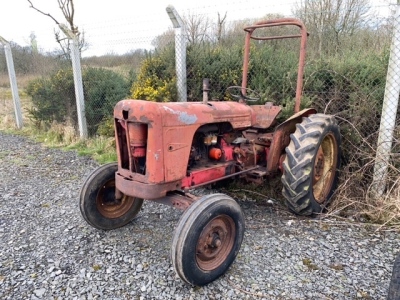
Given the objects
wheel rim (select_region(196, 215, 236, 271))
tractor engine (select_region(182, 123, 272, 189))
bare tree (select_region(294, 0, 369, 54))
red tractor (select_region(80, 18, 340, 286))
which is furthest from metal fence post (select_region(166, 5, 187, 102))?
bare tree (select_region(294, 0, 369, 54))

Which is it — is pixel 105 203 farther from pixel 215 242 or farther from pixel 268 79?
pixel 268 79

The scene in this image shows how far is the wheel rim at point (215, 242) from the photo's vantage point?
95.2 inches

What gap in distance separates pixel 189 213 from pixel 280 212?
1737 mm

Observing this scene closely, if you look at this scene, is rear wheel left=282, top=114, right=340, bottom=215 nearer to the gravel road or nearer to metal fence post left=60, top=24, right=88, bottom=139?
the gravel road

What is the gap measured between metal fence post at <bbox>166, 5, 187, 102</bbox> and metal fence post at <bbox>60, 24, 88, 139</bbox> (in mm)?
2484

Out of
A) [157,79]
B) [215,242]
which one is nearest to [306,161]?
[215,242]

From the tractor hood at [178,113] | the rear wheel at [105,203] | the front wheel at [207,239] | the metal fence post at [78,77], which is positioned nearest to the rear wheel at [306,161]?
the tractor hood at [178,113]

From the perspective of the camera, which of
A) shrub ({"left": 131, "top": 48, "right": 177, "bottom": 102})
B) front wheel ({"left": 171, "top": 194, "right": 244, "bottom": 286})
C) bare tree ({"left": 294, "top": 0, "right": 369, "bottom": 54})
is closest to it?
front wheel ({"left": 171, "top": 194, "right": 244, "bottom": 286})

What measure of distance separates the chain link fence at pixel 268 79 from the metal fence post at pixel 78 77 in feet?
0.47

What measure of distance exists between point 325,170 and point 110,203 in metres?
2.35

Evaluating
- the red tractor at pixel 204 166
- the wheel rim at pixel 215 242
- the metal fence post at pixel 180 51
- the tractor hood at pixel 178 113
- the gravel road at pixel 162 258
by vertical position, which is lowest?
the gravel road at pixel 162 258

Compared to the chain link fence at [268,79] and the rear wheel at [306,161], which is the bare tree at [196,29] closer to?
the chain link fence at [268,79]

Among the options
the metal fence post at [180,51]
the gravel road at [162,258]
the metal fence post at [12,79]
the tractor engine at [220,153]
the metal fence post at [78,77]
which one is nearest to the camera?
the gravel road at [162,258]

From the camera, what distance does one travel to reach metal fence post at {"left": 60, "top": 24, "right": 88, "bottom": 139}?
20.6 feet
